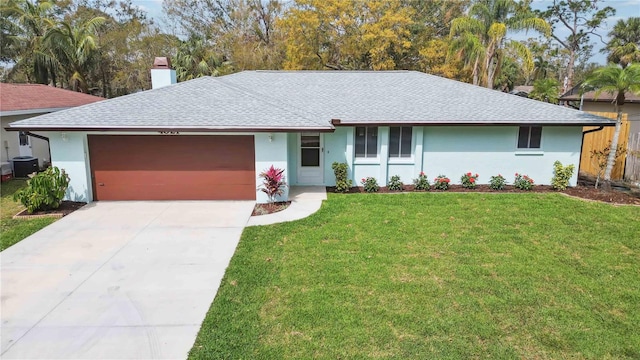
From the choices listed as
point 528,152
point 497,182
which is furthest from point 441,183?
point 528,152

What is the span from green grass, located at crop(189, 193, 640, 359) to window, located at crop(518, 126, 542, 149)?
367 centimetres

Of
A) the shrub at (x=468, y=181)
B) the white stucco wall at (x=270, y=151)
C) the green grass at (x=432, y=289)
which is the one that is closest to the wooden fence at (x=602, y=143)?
the green grass at (x=432, y=289)

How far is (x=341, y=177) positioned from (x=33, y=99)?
13475mm

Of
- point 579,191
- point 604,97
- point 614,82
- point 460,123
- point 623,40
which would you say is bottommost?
point 579,191

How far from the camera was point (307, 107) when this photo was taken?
14.0 metres

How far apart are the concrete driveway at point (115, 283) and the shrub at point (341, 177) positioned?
10.9 ft

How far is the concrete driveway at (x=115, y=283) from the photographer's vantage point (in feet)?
17.3

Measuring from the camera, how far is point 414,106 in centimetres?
1389

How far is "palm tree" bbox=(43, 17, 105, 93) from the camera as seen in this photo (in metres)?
25.5

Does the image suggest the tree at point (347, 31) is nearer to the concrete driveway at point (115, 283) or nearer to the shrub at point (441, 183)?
the shrub at point (441, 183)

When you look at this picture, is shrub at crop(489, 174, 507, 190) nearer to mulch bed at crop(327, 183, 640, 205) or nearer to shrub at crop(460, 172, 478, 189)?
mulch bed at crop(327, 183, 640, 205)

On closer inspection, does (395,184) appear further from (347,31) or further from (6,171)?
(347,31)

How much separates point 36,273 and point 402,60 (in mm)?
29247

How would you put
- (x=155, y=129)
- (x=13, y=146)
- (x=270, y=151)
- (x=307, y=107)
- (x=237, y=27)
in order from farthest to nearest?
(x=237, y=27) → (x=13, y=146) → (x=307, y=107) → (x=270, y=151) → (x=155, y=129)
